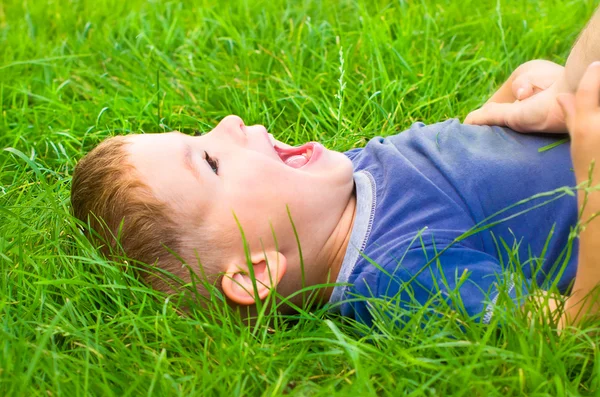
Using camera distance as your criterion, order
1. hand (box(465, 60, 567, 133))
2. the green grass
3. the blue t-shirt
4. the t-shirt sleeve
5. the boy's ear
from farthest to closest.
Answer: hand (box(465, 60, 567, 133))
the boy's ear
the blue t-shirt
the t-shirt sleeve
the green grass

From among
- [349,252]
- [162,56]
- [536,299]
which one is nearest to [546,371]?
[536,299]

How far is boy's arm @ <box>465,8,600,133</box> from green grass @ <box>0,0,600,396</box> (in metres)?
0.67

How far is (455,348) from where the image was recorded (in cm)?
193

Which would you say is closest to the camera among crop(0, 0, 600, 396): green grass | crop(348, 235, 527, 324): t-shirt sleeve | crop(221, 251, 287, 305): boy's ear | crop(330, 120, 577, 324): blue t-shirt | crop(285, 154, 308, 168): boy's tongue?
crop(0, 0, 600, 396): green grass

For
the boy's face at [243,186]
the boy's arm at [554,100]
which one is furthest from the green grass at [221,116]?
the boy's arm at [554,100]

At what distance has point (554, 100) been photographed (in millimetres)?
2334

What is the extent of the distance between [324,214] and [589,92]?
858 mm

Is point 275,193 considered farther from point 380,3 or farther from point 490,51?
point 380,3

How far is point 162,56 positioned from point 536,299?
232cm

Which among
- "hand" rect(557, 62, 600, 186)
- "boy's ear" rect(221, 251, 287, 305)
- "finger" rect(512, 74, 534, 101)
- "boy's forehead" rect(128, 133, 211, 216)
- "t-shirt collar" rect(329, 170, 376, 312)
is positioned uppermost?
"hand" rect(557, 62, 600, 186)

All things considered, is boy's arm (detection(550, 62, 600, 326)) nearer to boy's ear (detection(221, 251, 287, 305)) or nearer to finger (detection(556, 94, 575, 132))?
finger (detection(556, 94, 575, 132))

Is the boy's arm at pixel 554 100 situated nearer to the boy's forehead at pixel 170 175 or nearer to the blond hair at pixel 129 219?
the boy's forehead at pixel 170 175

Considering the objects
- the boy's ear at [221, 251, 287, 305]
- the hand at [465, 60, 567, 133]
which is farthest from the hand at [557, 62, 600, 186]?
the boy's ear at [221, 251, 287, 305]

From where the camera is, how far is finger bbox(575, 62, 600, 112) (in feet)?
6.43
